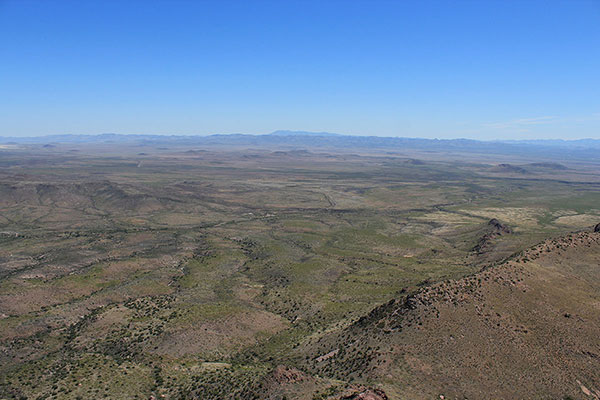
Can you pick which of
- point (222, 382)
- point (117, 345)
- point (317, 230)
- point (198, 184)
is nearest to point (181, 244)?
point (317, 230)

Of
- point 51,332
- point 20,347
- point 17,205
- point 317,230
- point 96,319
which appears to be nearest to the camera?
point 20,347

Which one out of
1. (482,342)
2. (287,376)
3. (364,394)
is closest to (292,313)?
(287,376)

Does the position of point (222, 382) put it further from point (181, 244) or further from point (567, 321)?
point (181, 244)

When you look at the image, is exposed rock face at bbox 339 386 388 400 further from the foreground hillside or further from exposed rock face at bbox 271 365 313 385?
exposed rock face at bbox 271 365 313 385

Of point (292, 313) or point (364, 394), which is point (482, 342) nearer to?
point (364, 394)

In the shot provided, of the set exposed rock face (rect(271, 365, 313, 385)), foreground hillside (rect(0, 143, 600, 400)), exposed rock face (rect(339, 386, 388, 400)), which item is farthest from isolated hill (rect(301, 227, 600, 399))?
exposed rock face (rect(271, 365, 313, 385))

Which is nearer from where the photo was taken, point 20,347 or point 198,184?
point 20,347

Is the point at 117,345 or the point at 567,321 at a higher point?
the point at 567,321

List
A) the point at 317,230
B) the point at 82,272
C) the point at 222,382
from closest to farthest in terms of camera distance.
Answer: the point at 222,382
the point at 82,272
the point at 317,230

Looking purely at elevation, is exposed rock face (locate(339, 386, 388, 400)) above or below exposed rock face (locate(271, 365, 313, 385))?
above
